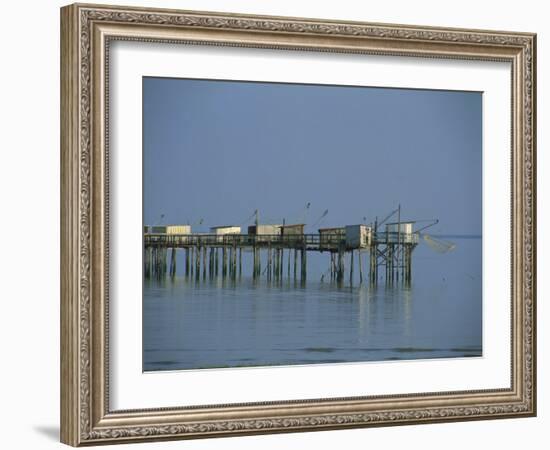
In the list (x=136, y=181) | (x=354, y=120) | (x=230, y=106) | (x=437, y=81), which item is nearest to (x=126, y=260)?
(x=136, y=181)

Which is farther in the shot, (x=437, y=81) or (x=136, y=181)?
(x=437, y=81)

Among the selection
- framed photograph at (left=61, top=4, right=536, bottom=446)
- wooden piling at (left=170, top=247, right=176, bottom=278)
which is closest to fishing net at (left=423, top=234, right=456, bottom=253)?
framed photograph at (left=61, top=4, right=536, bottom=446)

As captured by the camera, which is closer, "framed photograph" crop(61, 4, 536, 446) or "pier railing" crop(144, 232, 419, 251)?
"framed photograph" crop(61, 4, 536, 446)

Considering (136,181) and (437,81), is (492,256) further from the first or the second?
(136,181)

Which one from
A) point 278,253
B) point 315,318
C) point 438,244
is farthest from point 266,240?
point 438,244

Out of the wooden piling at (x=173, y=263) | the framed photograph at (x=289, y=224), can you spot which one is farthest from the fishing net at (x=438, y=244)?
the wooden piling at (x=173, y=263)

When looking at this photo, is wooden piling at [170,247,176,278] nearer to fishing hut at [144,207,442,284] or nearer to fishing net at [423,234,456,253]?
fishing hut at [144,207,442,284]
